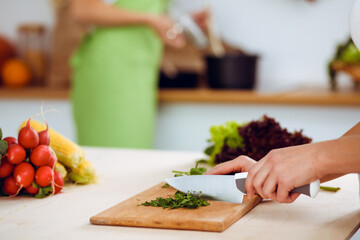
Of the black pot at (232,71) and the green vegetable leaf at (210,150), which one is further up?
the black pot at (232,71)

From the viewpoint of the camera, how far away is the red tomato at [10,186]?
1093 mm

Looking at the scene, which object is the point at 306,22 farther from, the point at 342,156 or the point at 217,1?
the point at 342,156

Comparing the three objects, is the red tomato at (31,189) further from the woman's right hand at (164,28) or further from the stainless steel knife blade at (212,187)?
the woman's right hand at (164,28)

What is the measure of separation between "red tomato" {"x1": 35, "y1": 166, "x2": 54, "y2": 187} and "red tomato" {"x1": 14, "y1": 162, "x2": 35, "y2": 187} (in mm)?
15

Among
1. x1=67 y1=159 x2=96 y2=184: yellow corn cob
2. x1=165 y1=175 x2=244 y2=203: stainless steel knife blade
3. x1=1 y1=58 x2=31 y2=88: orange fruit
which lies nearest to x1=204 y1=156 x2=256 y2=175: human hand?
x1=165 y1=175 x2=244 y2=203: stainless steel knife blade

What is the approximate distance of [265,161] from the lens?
0.93m

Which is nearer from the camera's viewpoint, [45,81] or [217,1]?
[217,1]

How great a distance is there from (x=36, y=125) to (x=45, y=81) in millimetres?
2342

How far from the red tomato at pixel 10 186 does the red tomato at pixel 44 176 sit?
1.7 inches

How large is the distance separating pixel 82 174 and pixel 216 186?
36 centimetres

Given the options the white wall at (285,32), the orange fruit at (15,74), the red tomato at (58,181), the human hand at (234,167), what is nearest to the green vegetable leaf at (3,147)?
the red tomato at (58,181)

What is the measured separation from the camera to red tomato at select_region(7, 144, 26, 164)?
1.07 meters

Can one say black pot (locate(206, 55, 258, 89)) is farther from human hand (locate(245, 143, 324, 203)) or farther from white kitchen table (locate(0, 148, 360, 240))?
human hand (locate(245, 143, 324, 203))

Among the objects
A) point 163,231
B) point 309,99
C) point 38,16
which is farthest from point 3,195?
point 38,16
